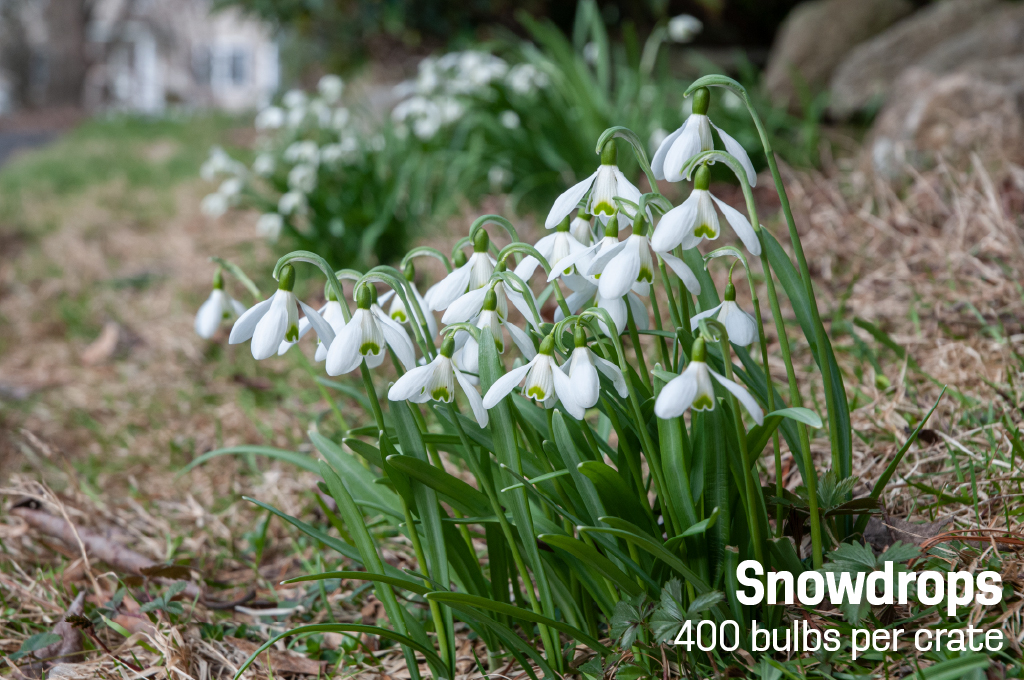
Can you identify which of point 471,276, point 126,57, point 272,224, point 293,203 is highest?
point 126,57

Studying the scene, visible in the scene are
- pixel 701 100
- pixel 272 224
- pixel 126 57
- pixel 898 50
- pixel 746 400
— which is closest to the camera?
pixel 746 400

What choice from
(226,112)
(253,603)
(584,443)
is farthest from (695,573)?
(226,112)

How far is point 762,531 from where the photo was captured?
3.61 ft

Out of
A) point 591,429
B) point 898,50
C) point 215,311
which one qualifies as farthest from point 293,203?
point 898,50

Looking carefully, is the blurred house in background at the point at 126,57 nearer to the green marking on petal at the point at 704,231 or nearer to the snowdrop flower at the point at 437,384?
the snowdrop flower at the point at 437,384

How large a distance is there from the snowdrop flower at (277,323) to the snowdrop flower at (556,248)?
0.96 feet

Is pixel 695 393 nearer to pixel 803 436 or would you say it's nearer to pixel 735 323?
pixel 735 323

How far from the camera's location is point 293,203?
11.5 ft

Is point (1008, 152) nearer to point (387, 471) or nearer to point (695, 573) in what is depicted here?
point (695, 573)

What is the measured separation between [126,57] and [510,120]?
32.9 metres

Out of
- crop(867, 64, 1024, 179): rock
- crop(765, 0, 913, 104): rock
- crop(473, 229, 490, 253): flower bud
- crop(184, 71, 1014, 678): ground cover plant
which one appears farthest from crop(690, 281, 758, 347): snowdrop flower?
crop(765, 0, 913, 104): rock

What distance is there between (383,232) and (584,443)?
2.62 metres

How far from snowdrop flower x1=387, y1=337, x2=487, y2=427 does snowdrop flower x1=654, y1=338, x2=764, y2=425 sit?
9.4 inches

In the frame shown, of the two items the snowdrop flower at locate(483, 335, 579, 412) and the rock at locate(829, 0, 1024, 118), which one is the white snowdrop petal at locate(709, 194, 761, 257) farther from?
the rock at locate(829, 0, 1024, 118)
